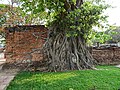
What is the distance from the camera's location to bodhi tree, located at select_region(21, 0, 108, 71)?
7758mm

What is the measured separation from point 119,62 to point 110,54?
1.92 feet

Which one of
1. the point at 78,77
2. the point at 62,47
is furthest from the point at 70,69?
the point at 78,77

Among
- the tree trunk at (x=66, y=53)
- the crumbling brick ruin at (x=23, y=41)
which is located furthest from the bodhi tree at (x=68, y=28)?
the crumbling brick ruin at (x=23, y=41)

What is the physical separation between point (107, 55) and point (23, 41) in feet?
13.8

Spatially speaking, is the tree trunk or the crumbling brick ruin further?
the crumbling brick ruin

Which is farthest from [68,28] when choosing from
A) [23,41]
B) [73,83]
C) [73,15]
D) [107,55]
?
[107,55]

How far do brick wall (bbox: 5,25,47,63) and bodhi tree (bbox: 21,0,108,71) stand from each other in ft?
4.86

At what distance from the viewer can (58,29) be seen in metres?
8.73

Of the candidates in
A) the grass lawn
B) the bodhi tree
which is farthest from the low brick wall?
the grass lawn

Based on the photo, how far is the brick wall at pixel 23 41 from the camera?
1012cm

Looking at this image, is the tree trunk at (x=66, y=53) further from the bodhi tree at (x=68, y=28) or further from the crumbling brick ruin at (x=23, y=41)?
the crumbling brick ruin at (x=23, y=41)

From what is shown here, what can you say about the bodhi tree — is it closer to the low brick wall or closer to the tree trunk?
the tree trunk

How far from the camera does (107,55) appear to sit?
10.9 meters

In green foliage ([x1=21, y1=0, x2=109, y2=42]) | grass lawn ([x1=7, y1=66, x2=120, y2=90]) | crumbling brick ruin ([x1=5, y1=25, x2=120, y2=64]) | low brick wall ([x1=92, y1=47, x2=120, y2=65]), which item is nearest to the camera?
grass lawn ([x1=7, y1=66, x2=120, y2=90])
